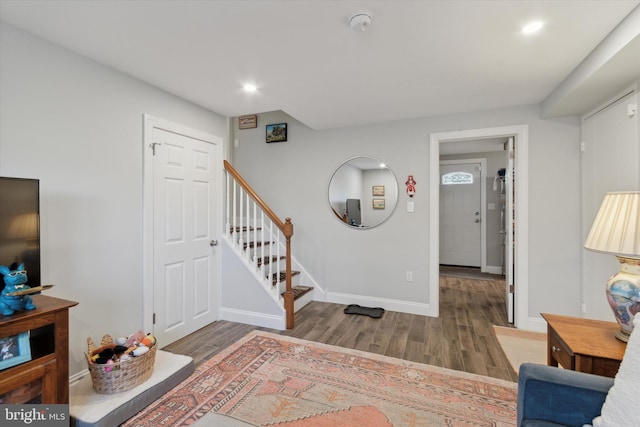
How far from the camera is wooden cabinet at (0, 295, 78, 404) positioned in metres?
1.27

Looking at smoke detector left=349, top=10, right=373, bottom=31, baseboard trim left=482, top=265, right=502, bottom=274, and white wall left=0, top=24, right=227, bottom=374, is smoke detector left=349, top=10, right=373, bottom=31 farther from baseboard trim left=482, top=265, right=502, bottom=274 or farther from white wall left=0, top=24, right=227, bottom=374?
baseboard trim left=482, top=265, right=502, bottom=274

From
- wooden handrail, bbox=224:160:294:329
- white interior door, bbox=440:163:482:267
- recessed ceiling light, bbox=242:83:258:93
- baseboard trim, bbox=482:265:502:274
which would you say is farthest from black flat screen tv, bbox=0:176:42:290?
baseboard trim, bbox=482:265:502:274

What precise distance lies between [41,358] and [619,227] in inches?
110

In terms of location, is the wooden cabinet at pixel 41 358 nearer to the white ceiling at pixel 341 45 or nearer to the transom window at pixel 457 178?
the white ceiling at pixel 341 45

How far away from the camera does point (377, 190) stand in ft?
11.7

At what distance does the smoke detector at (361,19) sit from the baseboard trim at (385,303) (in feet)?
9.38

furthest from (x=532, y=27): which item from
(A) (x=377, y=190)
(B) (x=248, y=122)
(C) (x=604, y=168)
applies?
(B) (x=248, y=122)

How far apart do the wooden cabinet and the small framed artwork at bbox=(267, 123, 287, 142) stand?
3027 mm

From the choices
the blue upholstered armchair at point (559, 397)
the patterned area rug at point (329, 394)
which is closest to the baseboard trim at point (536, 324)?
the patterned area rug at point (329, 394)

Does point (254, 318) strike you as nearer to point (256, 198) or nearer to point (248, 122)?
point (256, 198)

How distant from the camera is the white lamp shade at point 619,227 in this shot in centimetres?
130

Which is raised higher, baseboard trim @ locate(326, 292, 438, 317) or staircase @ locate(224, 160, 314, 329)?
staircase @ locate(224, 160, 314, 329)

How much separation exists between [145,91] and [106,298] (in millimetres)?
1663

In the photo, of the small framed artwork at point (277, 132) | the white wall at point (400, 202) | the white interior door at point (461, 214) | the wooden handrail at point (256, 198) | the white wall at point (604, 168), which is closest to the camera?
the white wall at point (604, 168)
